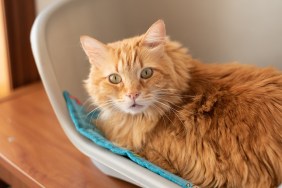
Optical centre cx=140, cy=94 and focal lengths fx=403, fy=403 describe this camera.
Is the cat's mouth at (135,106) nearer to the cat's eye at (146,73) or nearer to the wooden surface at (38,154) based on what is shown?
the cat's eye at (146,73)

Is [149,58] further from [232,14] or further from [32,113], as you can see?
[32,113]

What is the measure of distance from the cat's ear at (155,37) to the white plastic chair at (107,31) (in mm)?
359

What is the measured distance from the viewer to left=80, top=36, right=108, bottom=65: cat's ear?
3.73 feet

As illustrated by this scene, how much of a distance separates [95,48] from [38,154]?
503 millimetres

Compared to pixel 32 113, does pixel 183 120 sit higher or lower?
higher

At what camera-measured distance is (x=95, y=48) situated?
3.78 feet

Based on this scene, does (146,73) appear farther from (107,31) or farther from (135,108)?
(107,31)

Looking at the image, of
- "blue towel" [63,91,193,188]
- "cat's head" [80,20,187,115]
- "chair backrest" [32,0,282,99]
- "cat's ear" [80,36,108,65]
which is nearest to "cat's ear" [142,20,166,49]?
"cat's head" [80,20,187,115]

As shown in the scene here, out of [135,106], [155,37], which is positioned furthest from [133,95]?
[155,37]

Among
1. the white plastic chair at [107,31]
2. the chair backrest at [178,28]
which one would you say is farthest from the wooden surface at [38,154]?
the chair backrest at [178,28]

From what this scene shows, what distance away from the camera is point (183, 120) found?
1.15 m

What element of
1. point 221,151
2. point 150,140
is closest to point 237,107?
point 221,151

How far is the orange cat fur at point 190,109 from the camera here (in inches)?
42.5

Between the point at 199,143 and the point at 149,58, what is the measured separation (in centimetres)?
28
